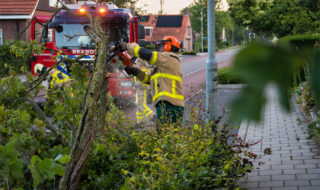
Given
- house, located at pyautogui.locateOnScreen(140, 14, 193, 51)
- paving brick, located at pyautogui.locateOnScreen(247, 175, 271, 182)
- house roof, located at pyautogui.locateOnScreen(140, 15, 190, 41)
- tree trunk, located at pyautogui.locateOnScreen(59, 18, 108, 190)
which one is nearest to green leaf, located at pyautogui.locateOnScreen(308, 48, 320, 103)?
tree trunk, located at pyautogui.locateOnScreen(59, 18, 108, 190)

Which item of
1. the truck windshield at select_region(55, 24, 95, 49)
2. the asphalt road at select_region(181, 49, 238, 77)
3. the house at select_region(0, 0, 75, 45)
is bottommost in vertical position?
the asphalt road at select_region(181, 49, 238, 77)

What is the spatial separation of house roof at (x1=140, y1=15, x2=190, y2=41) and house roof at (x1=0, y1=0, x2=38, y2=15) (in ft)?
150

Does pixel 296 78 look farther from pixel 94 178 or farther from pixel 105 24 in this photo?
pixel 105 24

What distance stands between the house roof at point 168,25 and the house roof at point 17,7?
150ft

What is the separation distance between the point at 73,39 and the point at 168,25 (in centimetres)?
6496

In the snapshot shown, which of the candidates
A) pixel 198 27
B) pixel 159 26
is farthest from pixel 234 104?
pixel 198 27

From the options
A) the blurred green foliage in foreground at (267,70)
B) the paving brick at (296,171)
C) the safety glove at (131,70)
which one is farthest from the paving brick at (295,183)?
the blurred green foliage in foreground at (267,70)

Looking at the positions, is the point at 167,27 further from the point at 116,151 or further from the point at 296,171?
the point at 116,151

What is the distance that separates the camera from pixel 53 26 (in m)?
10.7

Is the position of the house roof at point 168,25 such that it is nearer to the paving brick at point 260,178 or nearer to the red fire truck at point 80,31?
the red fire truck at point 80,31

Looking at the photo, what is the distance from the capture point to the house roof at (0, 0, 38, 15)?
26375 mm

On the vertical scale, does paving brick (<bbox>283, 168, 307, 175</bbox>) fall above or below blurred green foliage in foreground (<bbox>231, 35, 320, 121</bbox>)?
below

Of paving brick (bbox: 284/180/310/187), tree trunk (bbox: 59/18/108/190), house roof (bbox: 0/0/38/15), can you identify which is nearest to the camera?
tree trunk (bbox: 59/18/108/190)

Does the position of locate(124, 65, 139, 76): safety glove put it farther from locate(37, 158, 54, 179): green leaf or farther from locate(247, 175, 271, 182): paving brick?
locate(37, 158, 54, 179): green leaf
